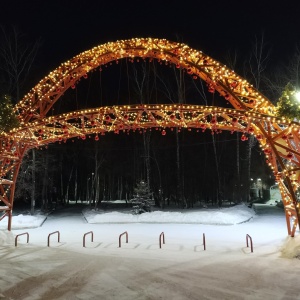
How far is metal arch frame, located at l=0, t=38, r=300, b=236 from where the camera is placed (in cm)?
1198

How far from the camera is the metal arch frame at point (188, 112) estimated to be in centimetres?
1198

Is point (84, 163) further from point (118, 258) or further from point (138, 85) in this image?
point (118, 258)

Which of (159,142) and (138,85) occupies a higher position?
(138,85)

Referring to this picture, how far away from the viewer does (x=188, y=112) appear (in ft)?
42.7

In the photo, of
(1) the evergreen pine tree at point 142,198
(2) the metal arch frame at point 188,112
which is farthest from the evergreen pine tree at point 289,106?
(1) the evergreen pine tree at point 142,198

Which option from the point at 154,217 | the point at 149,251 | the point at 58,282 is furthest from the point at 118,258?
the point at 154,217

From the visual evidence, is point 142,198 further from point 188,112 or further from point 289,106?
point 289,106

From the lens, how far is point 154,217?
25.9 m

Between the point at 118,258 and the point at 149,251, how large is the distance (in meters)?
1.85

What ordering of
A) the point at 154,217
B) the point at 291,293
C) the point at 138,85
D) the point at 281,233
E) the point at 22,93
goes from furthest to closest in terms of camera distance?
the point at 138,85, the point at 22,93, the point at 154,217, the point at 281,233, the point at 291,293

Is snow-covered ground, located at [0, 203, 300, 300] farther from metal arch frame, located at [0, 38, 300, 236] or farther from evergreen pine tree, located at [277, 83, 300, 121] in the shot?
evergreen pine tree, located at [277, 83, 300, 121]

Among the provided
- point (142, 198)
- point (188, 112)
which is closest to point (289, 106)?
point (188, 112)

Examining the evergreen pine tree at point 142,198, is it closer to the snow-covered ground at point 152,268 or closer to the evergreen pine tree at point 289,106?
the snow-covered ground at point 152,268

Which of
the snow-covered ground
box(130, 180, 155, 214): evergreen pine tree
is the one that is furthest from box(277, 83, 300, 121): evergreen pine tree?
box(130, 180, 155, 214): evergreen pine tree
